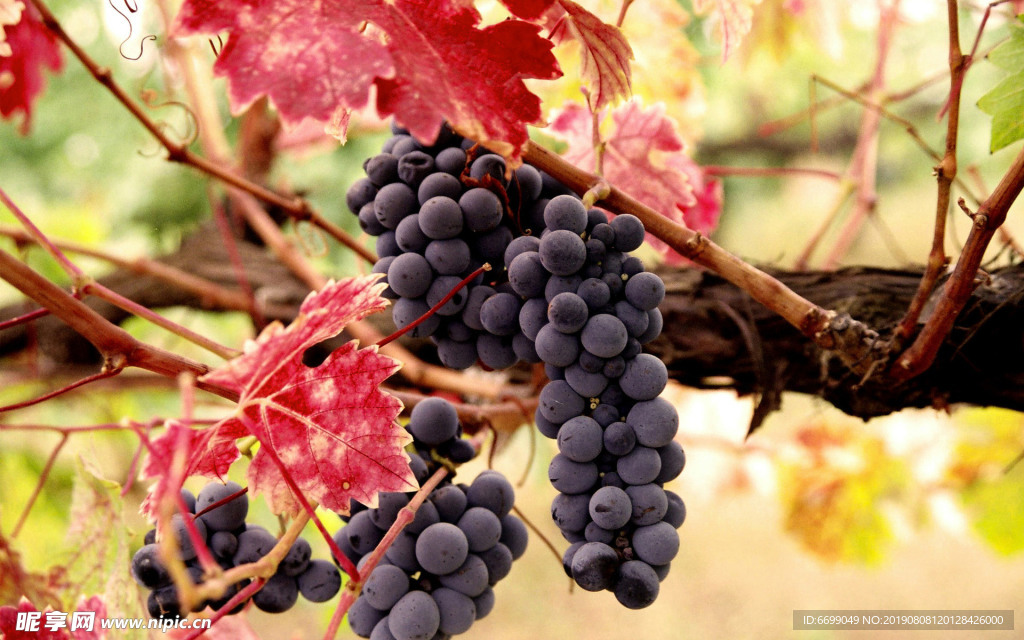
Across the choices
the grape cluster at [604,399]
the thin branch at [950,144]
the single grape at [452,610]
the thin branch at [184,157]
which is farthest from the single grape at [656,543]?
the thin branch at [184,157]

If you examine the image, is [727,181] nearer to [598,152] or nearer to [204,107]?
[204,107]

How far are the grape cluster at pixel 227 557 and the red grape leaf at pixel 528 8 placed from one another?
0.92 feet

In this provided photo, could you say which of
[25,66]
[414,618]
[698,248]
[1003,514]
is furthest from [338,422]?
[1003,514]

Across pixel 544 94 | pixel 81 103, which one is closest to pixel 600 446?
pixel 544 94

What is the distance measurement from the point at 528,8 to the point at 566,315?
0.15 metres

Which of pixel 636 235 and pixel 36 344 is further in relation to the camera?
pixel 36 344

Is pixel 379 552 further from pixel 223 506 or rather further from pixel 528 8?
pixel 528 8

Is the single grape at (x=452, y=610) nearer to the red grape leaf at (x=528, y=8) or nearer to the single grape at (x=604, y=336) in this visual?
the single grape at (x=604, y=336)

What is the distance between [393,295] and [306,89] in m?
0.14

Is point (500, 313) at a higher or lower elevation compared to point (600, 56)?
lower

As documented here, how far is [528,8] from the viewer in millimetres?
330

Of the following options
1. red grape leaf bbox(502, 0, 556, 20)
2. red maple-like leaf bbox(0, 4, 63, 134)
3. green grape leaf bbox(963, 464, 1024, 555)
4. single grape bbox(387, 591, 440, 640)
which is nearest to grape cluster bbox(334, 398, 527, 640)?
single grape bbox(387, 591, 440, 640)

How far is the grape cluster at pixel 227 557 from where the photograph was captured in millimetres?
364

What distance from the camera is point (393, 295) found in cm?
40
